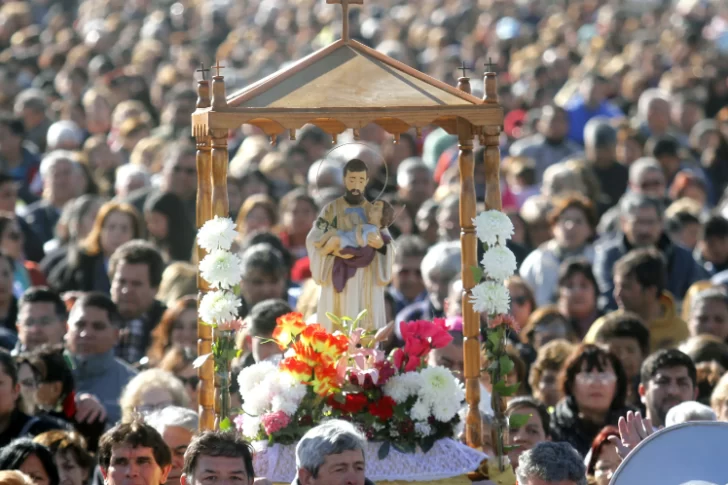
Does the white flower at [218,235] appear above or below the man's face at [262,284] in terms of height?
below

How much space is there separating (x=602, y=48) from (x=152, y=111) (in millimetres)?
6646

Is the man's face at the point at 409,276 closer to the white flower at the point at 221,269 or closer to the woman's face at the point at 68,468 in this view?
the white flower at the point at 221,269

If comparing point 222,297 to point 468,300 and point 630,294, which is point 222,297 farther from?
point 630,294

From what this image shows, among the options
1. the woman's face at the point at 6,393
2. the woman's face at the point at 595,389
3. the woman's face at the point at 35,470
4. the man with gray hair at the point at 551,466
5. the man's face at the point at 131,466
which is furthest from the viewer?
the woman's face at the point at 595,389

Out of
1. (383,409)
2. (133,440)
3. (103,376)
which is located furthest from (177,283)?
(133,440)

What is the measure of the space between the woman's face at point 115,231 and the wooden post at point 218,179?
481 centimetres

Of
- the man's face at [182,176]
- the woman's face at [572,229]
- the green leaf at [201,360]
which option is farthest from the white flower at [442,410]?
the man's face at [182,176]

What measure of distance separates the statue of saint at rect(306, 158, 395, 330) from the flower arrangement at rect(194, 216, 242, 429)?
0.47 meters

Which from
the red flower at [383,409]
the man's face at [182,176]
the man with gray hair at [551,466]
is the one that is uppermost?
the man's face at [182,176]

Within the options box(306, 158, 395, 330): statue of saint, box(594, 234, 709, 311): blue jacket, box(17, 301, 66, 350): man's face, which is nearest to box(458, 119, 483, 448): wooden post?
box(306, 158, 395, 330): statue of saint

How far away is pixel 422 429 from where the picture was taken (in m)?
8.66

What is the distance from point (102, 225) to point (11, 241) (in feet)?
2.44

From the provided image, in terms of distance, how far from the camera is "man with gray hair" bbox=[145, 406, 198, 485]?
30.0 feet

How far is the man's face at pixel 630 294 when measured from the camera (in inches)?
489
